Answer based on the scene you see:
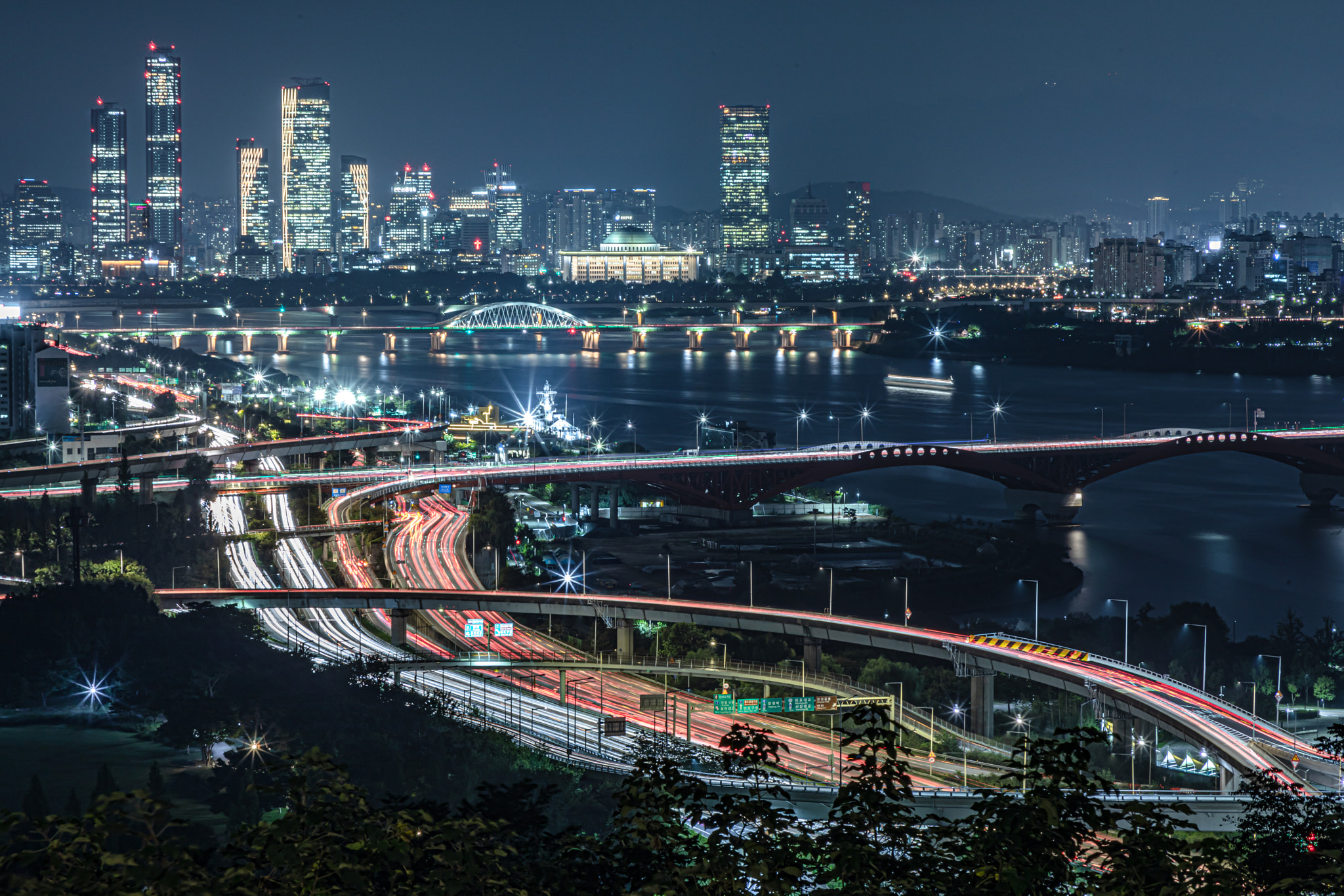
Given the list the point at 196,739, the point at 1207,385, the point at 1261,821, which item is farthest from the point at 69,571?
the point at 1207,385

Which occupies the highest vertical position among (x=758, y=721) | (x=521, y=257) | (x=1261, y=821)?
(x=521, y=257)

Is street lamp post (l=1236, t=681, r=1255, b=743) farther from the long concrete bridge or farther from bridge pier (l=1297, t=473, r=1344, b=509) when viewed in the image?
the long concrete bridge

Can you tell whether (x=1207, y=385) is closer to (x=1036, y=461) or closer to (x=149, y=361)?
(x=1036, y=461)

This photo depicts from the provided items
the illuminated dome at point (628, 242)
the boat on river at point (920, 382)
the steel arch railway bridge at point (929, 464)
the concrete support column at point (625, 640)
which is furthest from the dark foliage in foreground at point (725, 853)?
the illuminated dome at point (628, 242)

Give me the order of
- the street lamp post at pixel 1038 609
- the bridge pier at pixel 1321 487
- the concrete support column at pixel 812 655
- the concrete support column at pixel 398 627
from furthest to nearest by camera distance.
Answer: the bridge pier at pixel 1321 487 → the street lamp post at pixel 1038 609 → the concrete support column at pixel 398 627 → the concrete support column at pixel 812 655

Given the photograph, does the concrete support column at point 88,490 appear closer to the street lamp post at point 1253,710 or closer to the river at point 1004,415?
the river at point 1004,415
